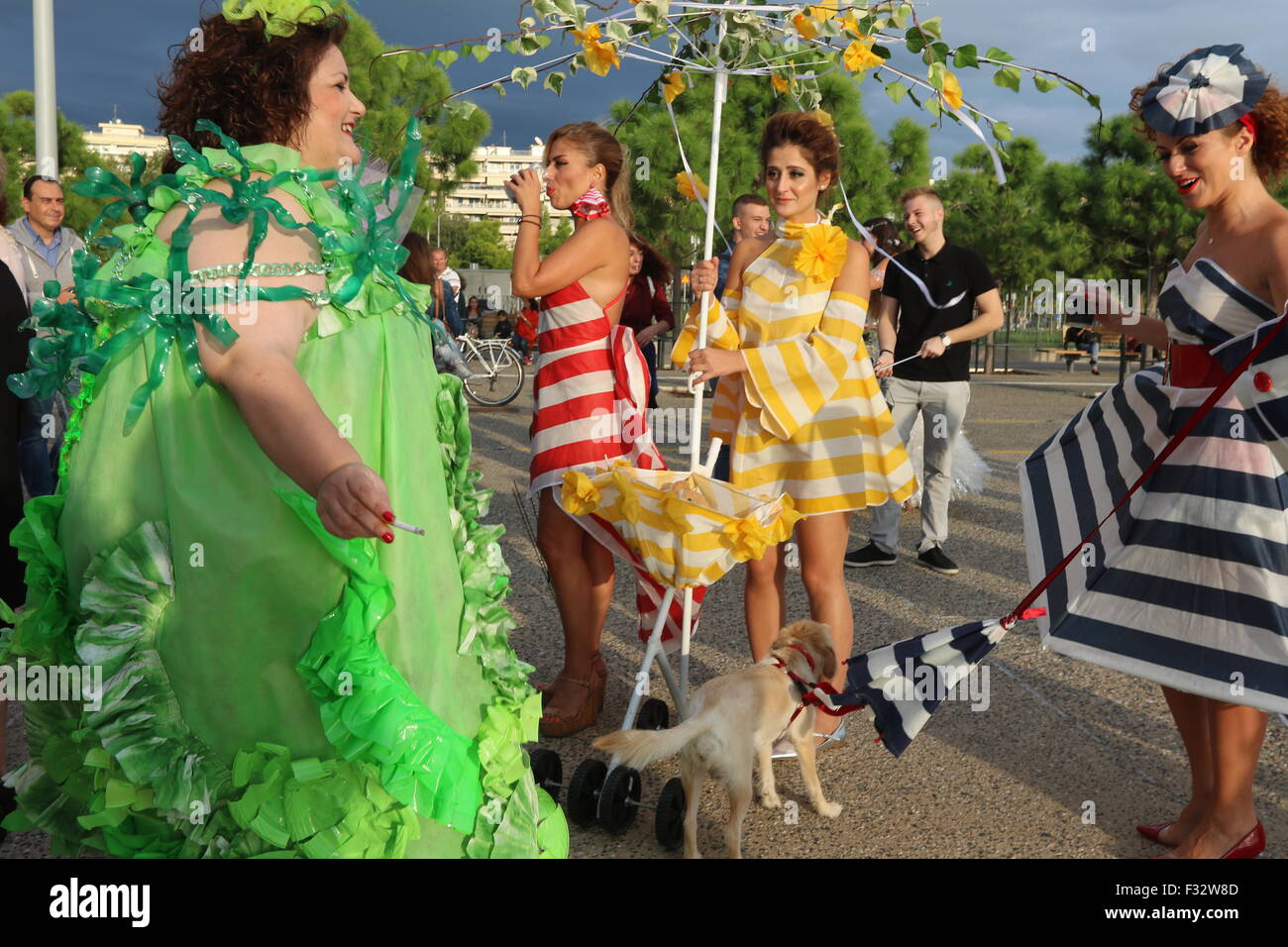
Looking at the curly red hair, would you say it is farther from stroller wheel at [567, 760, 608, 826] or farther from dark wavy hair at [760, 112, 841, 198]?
stroller wheel at [567, 760, 608, 826]

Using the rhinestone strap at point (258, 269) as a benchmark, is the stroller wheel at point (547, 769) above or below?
below

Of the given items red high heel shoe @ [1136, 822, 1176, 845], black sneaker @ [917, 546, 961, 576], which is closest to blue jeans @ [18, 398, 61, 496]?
red high heel shoe @ [1136, 822, 1176, 845]

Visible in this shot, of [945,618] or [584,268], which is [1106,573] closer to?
[584,268]

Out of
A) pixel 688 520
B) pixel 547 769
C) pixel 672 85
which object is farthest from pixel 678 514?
pixel 672 85

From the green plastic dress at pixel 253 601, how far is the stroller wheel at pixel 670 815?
3.09 ft

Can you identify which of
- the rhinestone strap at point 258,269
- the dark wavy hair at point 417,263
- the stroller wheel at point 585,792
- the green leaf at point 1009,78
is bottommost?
the stroller wheel at point 585,792

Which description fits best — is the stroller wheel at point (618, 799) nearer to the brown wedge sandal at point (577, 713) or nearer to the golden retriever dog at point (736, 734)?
the golden retriever dog at point (736, 734)

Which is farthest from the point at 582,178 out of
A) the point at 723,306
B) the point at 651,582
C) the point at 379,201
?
the point at 379,201

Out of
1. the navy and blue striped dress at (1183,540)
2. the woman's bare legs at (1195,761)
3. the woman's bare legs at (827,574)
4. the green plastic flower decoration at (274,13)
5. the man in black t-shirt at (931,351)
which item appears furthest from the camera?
the man in black t-shirt at (931,351)

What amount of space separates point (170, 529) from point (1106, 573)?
87.2 inches

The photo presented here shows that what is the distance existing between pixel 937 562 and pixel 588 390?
3174mm

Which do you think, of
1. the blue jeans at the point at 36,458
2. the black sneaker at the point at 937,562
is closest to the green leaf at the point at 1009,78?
the black sneaker at the point at 937,562

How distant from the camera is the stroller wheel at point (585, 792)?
116 inches

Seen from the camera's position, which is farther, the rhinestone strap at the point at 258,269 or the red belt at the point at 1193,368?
the red belt at the point at 1193,368
